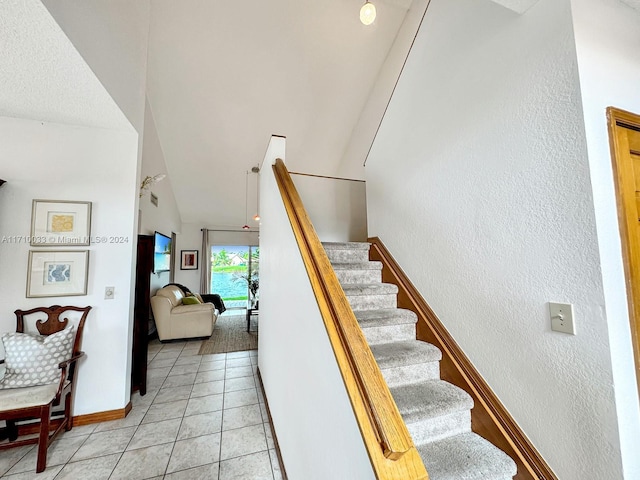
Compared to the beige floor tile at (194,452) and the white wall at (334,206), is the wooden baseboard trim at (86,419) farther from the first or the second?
the white wall at (334,206)

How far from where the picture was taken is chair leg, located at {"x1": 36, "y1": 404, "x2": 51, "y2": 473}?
1.66 metres

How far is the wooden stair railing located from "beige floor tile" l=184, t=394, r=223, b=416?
6.21 feet

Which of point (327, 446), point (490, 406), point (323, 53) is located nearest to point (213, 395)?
point (327, 446)

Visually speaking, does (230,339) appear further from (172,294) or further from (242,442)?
(242,442)

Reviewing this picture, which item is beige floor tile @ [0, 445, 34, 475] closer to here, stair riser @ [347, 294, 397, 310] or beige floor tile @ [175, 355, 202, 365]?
beige floor tile @ [175, 355, 202, 365]

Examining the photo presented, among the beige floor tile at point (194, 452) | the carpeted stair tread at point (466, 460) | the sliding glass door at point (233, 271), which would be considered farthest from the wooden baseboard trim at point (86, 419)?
the sliding glass door at point (233, 271)

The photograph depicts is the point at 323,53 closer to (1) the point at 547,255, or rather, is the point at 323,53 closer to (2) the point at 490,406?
(1) the point at 547,255

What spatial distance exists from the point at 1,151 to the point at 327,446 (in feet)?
10.4

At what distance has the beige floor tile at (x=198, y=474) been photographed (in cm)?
162

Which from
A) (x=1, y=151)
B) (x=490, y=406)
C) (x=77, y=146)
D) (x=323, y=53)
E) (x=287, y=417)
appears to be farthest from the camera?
(x=323, y=53)

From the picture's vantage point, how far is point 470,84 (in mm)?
1591

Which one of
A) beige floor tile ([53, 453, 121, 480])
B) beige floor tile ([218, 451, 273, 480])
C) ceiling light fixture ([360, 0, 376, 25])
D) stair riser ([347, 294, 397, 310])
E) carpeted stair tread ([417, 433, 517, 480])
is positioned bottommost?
beige floor tile ([218, 451, 273, 480])

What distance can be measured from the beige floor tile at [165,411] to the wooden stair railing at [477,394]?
2.13 metres

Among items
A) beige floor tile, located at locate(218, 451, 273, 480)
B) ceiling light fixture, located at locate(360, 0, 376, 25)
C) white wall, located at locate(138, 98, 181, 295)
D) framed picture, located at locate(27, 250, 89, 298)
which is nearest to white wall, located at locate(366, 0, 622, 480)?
ceiling light fixture, located at locate(360, 0, 376, 25)
